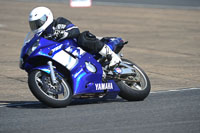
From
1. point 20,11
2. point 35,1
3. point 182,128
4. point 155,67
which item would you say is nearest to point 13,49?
point 155,67

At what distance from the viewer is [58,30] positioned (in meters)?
8.38

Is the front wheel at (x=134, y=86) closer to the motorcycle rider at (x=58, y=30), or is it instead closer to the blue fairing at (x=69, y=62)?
the blue fairing at (x=69, y=62)

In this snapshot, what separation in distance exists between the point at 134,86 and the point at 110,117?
162cm

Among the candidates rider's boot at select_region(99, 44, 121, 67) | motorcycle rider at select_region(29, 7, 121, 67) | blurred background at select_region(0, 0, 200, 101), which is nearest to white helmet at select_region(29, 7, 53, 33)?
motorcycle rider at select_region(29, 7, 121, 67)

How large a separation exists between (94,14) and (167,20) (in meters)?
3.95

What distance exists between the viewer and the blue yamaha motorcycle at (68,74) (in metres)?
8.01

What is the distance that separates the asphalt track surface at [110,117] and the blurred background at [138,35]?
145 cm

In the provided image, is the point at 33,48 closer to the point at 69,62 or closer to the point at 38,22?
the point at 38,22

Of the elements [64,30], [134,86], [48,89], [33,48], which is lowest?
[134,86]

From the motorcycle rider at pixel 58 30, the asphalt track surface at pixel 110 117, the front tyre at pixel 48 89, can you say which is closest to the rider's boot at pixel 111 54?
the motorcycle rider at pixel 58 30

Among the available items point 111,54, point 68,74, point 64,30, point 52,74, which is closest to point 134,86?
point 111,54

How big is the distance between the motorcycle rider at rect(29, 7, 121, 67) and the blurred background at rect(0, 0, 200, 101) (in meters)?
1.53

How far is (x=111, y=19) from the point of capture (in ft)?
81.7

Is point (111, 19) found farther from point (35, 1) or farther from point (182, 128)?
point (182, 128)
